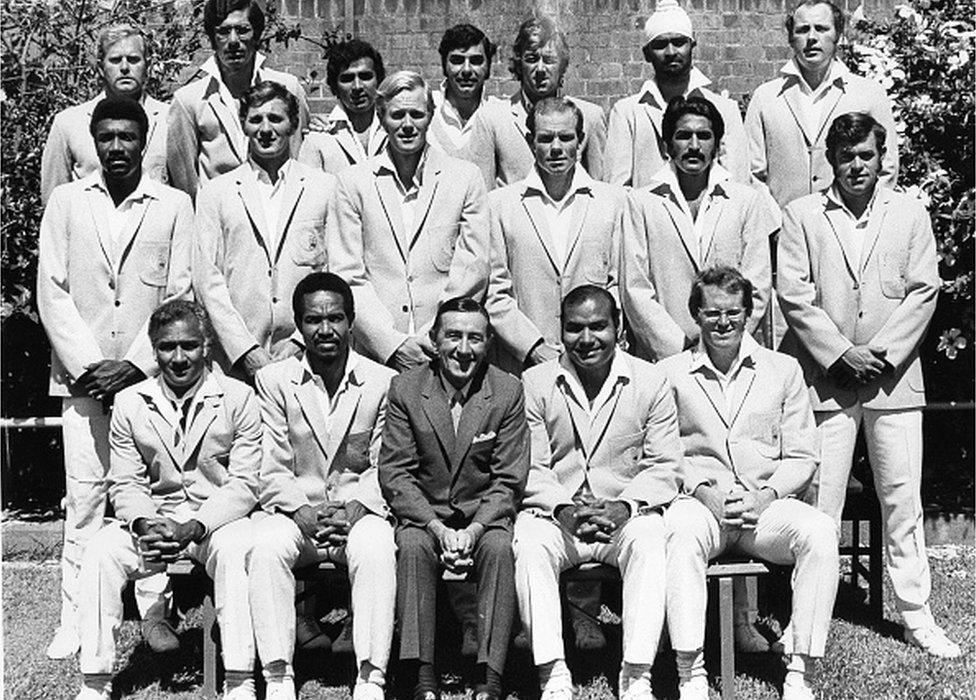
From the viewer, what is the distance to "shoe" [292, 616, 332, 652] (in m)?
6.62

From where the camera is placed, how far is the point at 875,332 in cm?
680

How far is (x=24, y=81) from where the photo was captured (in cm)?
884

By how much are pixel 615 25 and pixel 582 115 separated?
5.41 meters

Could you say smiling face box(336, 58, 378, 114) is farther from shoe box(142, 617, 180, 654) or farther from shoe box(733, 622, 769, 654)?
shoe box(733, 622, 769, 654)

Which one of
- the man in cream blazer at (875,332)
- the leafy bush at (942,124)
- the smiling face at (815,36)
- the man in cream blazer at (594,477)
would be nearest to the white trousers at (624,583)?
the man in cream blazer at (594,477)

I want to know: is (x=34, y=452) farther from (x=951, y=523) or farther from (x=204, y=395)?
(x=951, y=523)

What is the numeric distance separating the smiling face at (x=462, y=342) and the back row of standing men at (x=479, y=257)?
0.44 metres

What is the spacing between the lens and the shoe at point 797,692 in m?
5.91

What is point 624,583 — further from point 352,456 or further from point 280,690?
point 280,690

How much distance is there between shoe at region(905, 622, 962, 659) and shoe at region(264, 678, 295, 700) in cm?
271

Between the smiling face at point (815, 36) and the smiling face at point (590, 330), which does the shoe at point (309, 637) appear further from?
the smiling face at point (815, 36)

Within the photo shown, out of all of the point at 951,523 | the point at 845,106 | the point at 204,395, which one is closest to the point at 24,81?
the point at 204,395

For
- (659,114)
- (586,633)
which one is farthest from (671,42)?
(586,633)

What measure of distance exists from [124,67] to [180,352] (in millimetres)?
1624
